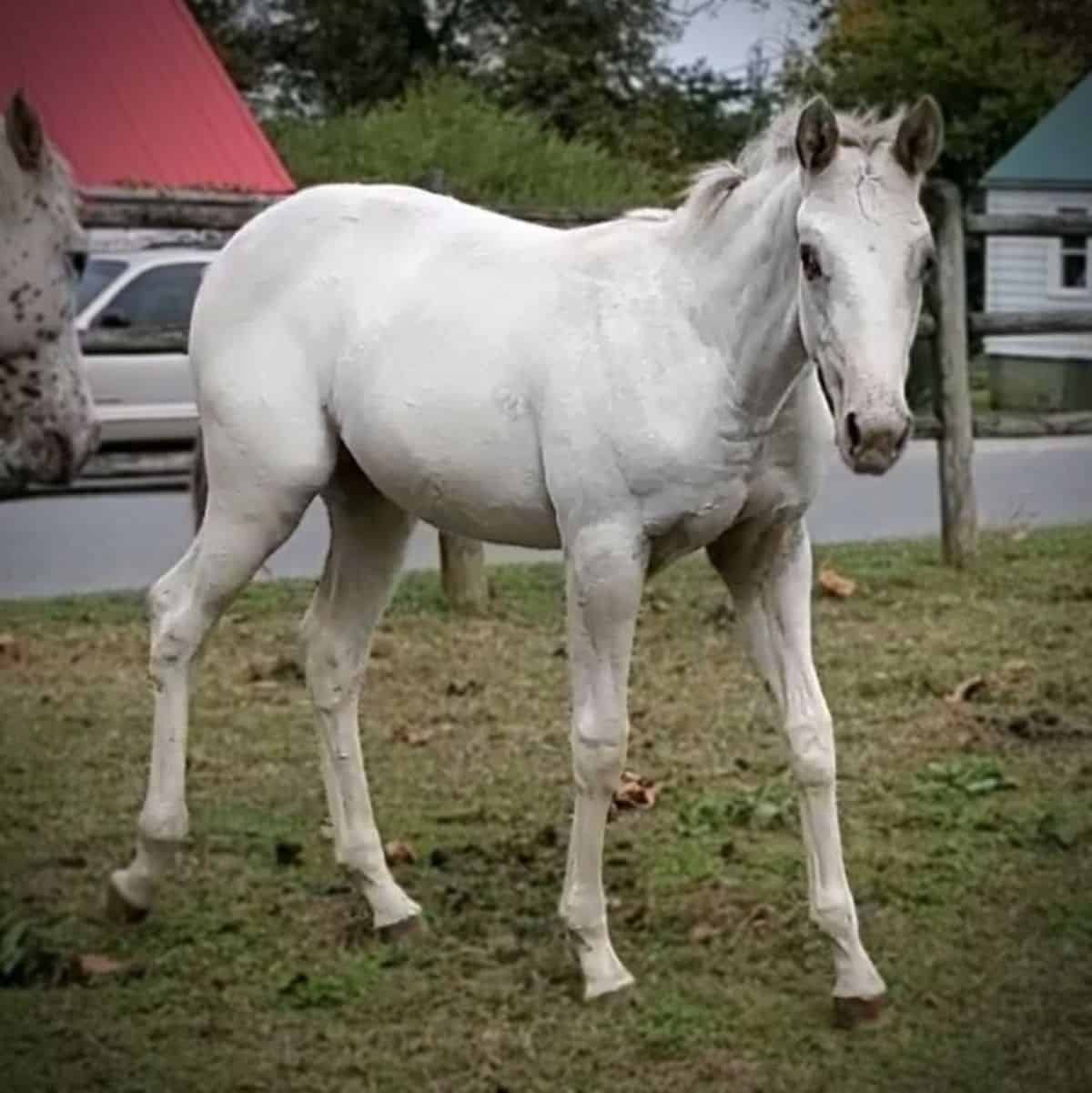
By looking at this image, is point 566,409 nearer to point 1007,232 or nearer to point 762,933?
point 762,933

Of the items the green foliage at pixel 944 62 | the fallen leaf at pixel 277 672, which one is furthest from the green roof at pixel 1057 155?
the fallen leaf at pixel 277 672

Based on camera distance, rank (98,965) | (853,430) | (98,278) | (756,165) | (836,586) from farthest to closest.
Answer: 1. (98,278)
2. (836,586)
3. (98,965)
4. (756,165)
5. (853,430)

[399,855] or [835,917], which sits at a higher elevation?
[835,917]

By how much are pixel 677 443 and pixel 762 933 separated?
106 cm

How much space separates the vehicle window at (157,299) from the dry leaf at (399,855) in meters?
3.64

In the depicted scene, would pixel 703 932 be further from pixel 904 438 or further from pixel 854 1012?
pixel 904 438

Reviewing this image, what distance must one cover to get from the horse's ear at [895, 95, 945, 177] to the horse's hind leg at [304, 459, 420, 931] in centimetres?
141

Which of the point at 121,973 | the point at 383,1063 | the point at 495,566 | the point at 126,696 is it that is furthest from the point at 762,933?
the point at 495,566

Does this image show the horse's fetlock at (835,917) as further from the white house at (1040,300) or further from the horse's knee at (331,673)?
the white house at (1040,300)

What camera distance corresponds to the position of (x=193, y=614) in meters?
4.33

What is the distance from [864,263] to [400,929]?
1.62 metres

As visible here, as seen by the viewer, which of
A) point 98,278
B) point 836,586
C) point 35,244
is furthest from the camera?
point 98,278

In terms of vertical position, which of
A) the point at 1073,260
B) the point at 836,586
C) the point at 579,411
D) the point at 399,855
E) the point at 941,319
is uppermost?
the point at 579,411

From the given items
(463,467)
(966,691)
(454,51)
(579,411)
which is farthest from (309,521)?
(454,51)
